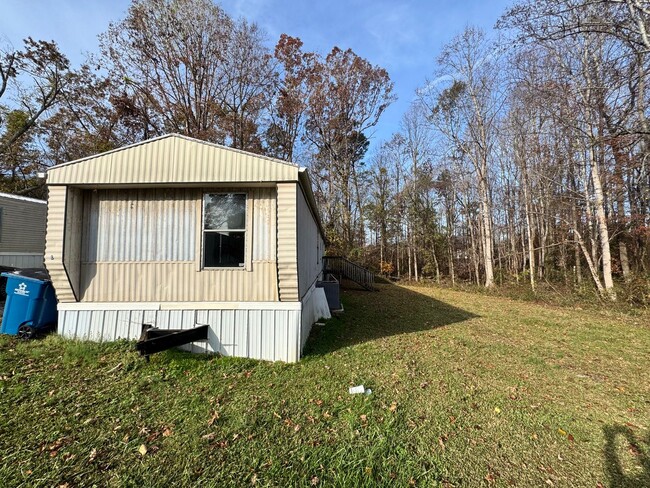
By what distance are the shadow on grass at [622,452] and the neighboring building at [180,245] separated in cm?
372

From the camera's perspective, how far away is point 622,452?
2.65m

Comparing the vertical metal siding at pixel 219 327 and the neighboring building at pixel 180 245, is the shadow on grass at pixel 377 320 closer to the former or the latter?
the vertical metal siding at pixel 219 327

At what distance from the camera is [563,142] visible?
37.9 feet

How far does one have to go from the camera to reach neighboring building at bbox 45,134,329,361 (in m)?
4.62

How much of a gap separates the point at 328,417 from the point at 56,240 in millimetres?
4931

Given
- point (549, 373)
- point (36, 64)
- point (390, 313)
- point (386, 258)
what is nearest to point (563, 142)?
point (390, 313)

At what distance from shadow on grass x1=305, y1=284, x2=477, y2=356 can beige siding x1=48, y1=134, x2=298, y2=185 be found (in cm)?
330

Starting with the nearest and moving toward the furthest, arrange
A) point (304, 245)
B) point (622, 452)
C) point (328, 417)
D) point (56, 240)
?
point (622, 452)
point (328, 417)
point (56, 240)
point (304, 245)

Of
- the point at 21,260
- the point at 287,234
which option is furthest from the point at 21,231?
the point at 287,234

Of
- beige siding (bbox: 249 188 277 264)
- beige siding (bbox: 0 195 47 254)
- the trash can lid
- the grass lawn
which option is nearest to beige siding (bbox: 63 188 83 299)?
the trash can lid

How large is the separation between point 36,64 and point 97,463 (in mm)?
20511

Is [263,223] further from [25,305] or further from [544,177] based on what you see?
[544,177]

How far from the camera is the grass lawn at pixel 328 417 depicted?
2.34m

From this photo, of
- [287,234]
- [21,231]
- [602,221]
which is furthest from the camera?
[602,221]
